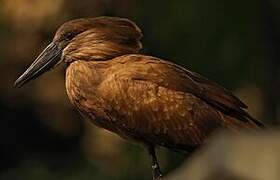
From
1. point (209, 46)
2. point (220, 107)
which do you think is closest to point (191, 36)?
point (209, 46)

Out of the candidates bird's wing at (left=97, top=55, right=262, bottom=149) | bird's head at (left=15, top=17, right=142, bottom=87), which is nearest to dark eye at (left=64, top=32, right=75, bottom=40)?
bird's head at (left=15, top=17, right=142, bottom=87)

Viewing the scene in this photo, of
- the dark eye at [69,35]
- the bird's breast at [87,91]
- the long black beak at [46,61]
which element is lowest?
the long black beak at [46,61]

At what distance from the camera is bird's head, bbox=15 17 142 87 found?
19.4ft

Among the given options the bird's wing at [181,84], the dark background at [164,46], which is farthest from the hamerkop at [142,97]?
the dark background at [164,46]

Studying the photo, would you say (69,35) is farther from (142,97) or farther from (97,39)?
(142,97)

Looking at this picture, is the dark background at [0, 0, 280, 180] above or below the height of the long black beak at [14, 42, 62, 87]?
below

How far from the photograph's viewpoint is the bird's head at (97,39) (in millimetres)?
5906

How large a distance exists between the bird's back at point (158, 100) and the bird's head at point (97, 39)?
4.2 inches

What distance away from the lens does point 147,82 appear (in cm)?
570

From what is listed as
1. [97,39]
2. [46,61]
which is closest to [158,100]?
[97,39]

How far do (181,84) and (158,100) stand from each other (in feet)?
0.46

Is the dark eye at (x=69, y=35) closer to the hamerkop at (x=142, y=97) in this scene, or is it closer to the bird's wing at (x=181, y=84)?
the hamerkop at (x=142, y=97)

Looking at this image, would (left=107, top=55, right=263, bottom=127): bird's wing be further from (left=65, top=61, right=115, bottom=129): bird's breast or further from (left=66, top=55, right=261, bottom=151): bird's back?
(left=65, top=61, right=115, bottom=129): bird's breast

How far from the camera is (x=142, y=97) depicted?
571 centimetres
